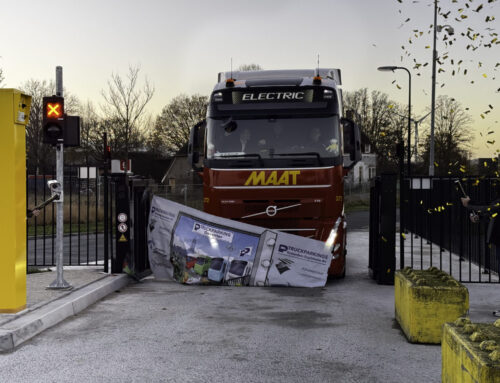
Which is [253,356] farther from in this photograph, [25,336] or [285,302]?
[285,302]

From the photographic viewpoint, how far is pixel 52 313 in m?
7.87

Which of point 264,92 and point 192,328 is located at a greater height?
point 264,92

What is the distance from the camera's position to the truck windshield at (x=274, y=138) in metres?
11.3

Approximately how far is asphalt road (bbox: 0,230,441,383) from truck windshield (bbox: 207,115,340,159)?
253 cm

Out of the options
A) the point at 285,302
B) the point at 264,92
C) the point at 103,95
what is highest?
the point at 103,95

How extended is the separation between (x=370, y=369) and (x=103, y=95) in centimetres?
3892

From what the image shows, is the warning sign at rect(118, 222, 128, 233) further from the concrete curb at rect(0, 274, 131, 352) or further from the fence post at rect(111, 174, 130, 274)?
the concrete curb at rect(0, 274, 131, 352)

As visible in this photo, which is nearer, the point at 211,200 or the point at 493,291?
the point at 493,291

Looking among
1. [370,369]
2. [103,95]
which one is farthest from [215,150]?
[103,95]

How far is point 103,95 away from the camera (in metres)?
42.6

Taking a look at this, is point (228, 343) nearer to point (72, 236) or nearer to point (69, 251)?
point (69, 251)

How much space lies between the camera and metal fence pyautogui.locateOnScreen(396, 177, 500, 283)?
11.8 metres

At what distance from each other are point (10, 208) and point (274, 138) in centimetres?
494

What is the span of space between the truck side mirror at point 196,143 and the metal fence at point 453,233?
3671 millimetres
